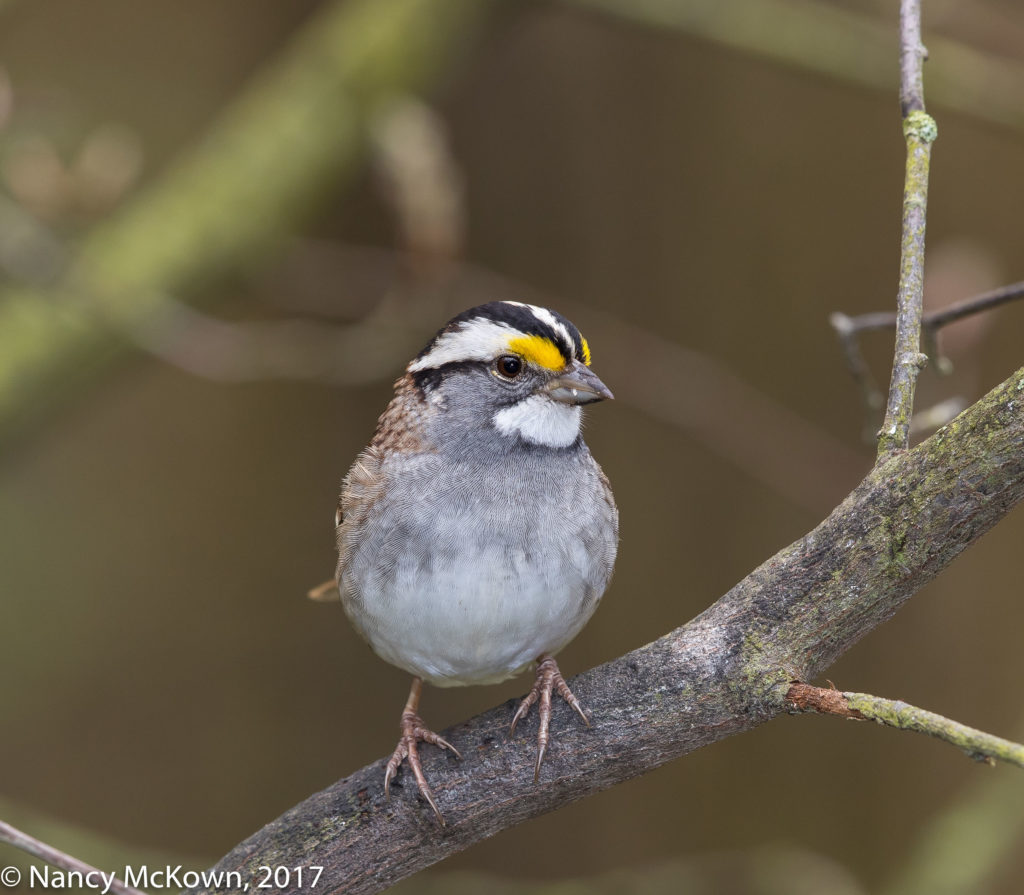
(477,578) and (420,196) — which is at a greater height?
(420,196)

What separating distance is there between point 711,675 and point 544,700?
0.40m

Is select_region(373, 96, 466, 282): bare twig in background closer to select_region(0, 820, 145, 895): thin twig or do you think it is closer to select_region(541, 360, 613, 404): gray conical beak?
select_region(541, 360, 613, 404): gray conical beak

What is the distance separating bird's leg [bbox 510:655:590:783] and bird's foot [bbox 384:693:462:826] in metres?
0.18

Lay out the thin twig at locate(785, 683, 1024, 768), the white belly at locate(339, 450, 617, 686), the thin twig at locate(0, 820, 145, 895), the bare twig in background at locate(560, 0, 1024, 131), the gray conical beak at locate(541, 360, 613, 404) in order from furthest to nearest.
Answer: the bare twig in background at locate(560, 0, 1024, 131) → the gray conical beak at locate(541, 360, 613, 404) → the white belly at locate(339, 450, 617, 686) → the thin twig at locate(0, 820, 145, 895) → the thin twig at locate(785, 683, 1024, 768)

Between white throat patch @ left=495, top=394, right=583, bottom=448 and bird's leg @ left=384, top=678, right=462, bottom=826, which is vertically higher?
white throat patch @ left=495, top=394, right=583, bottom=448

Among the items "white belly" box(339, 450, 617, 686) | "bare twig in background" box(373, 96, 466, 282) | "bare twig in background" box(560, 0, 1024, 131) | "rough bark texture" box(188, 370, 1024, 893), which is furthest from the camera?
"bare twig in background" box(560, 0, 1024, 131)

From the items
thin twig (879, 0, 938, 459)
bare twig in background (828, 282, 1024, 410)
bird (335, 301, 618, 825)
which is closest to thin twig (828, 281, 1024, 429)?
bare twig in background (828, 282, 1024, 410)

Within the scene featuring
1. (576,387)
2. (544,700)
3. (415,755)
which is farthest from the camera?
(576,387)

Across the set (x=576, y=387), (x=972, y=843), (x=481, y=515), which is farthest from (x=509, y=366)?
(x=972, y=843)

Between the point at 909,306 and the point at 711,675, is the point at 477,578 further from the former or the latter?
the point at 909,306

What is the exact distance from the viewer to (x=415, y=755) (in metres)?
2.46

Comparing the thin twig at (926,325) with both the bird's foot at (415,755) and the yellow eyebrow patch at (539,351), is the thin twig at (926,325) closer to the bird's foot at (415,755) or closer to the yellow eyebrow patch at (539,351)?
the yellow eyebrow patch at (539,351)

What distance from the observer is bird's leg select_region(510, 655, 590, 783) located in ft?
7.38

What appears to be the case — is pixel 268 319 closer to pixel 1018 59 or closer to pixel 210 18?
pixel 210 18
